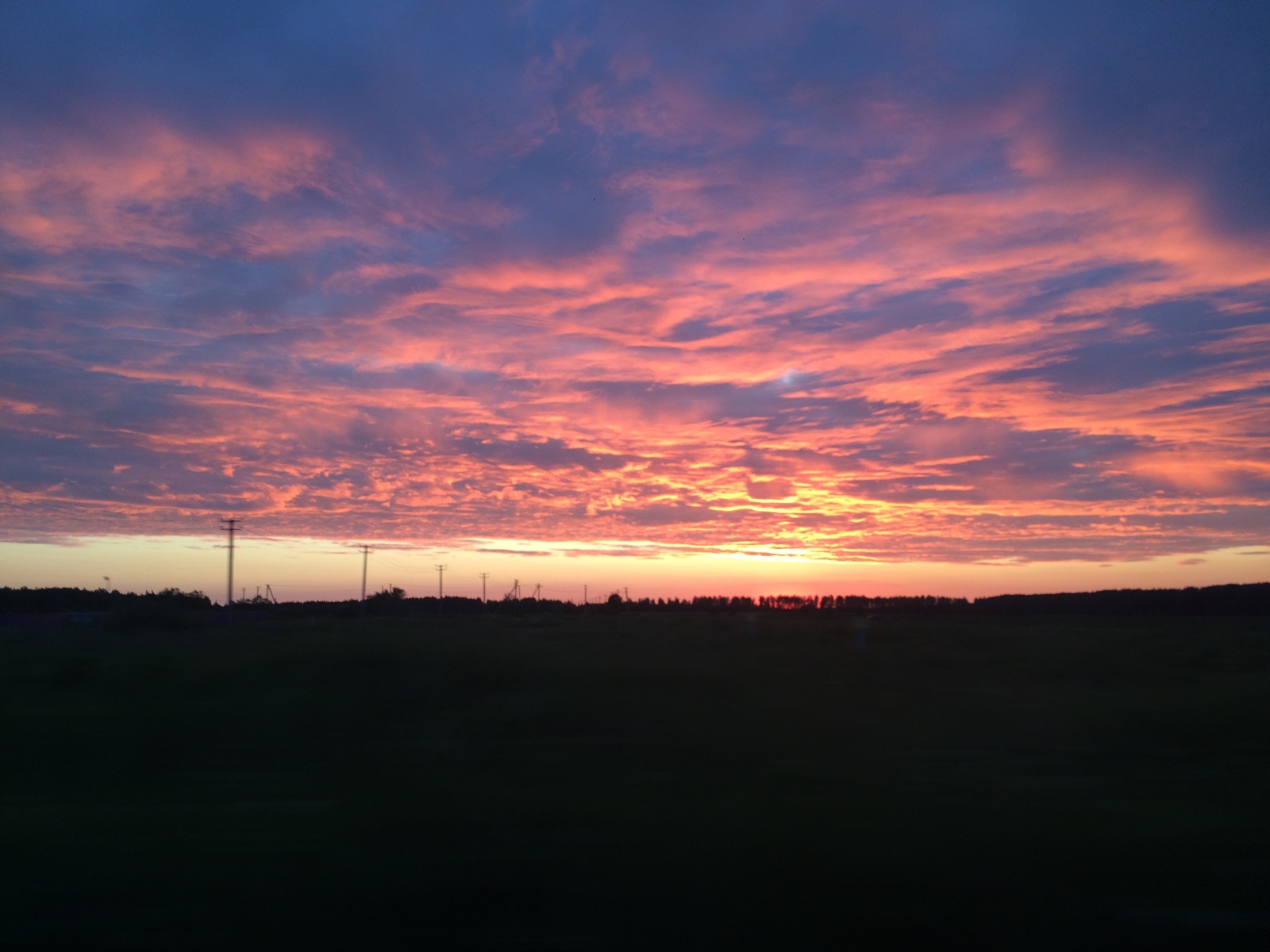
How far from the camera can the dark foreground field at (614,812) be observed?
500cm

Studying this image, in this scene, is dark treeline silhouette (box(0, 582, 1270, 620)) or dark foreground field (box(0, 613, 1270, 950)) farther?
dark treeline silhouette (box(0, 582, 1270, 620))

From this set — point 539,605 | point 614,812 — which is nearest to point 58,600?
point 539,605

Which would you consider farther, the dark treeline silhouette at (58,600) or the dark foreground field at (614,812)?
the dark treeline silhouette at (58,600)

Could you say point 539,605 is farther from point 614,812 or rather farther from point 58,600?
point 614,812

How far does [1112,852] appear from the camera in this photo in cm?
605

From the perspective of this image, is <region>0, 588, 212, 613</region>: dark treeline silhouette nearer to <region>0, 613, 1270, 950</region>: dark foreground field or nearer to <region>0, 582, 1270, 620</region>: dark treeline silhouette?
<region>0, 582, 1270, 620</region>: dark treeline silhouette

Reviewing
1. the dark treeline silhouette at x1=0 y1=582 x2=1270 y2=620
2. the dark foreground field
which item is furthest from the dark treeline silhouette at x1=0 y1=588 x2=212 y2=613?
the dark foreground field

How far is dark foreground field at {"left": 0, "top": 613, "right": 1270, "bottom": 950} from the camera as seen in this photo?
16.4 ft

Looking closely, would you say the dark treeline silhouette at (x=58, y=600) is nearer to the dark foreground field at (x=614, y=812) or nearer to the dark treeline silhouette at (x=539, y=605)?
the dark treeline silhouette at (x=539, y=605)

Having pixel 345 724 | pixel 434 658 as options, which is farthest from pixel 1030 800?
pixel 434 658

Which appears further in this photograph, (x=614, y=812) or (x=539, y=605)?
(x=539, y=605)

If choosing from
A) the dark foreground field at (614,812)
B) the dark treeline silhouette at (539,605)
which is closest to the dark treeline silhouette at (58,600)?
the dark treeline silhouette at (539,605)

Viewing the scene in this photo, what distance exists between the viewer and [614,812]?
6777 mm

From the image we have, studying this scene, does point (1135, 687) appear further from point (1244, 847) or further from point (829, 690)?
point (1244, 847)
